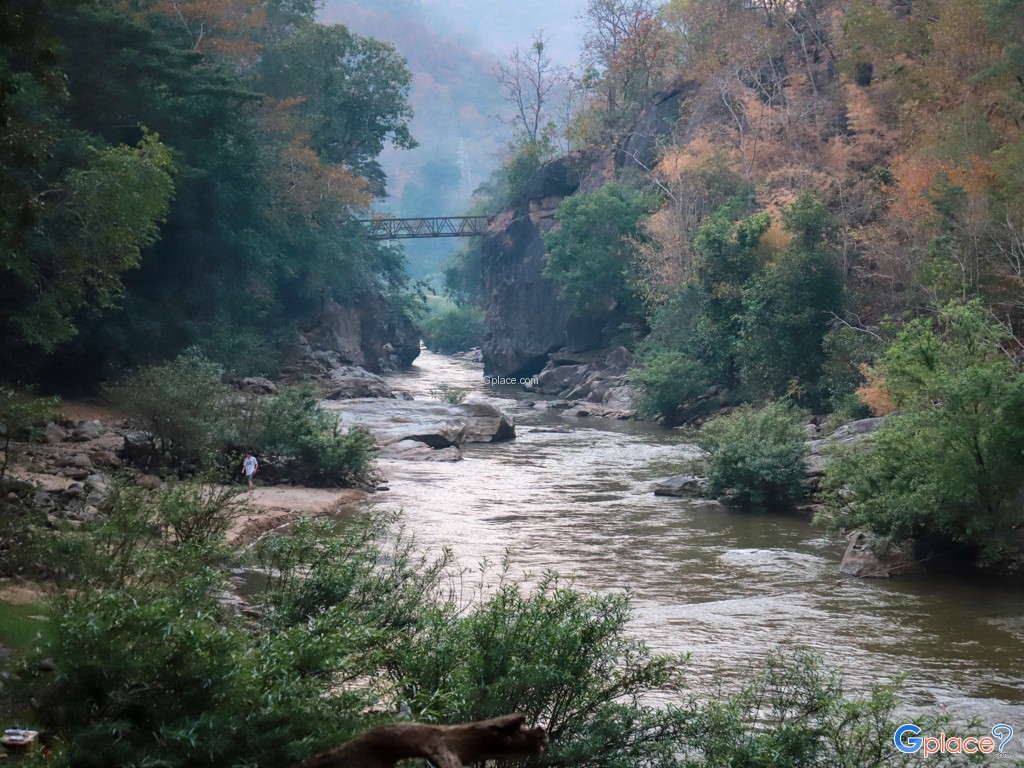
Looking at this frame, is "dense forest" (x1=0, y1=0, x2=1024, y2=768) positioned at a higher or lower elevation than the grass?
higher

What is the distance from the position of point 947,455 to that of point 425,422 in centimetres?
1748

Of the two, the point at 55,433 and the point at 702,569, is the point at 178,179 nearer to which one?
the point at 55,433

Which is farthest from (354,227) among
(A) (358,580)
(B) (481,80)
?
(B) (481,80)

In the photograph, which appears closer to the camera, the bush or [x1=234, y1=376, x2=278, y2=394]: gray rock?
the bush

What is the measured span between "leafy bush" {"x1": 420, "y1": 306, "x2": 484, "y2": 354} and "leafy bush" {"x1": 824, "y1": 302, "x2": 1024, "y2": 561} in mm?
60220

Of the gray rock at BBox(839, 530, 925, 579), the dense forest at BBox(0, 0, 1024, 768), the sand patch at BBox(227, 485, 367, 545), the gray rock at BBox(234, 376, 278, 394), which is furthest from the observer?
the gray rock at BBox(234, 376, 278, 394)

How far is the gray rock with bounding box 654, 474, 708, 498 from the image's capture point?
19812 millimetres

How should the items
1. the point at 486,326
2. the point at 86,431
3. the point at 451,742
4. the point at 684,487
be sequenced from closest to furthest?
the point at 451,742 → the point at 86,431 → the point at 684,487 → the point at 486,326

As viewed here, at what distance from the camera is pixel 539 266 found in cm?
5244

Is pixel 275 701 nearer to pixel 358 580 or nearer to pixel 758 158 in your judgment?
pixel 358 580

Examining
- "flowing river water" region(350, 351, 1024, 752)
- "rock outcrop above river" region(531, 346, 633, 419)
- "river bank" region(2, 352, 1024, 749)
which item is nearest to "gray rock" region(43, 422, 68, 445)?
"river bank" region(2, 352, 1024, 749)

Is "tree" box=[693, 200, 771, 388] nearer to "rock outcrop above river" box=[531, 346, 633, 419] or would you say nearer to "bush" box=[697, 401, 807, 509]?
"rock outcrop above river" box=[531, 346, 633, 419]

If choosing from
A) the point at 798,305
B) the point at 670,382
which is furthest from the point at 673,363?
the point at 798,305

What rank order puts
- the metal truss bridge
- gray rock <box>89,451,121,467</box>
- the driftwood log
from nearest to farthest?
the driftwood log < gray rock <box>89,451,121,467</box> < the metal truss bridge
